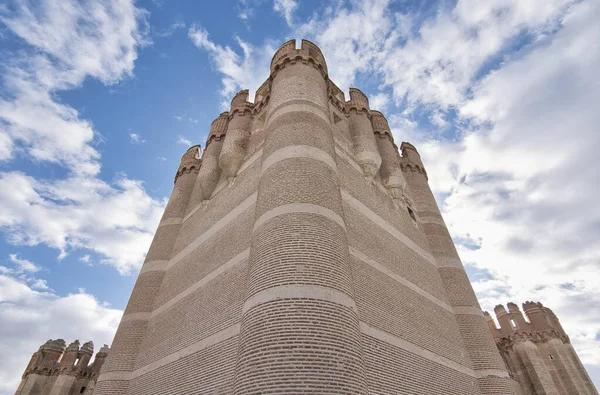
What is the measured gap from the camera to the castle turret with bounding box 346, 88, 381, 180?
1291 cm

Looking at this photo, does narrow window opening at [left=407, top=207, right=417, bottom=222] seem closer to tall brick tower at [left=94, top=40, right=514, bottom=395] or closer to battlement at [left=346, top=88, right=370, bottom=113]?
tall brick tower at [left=94, top=40, right=514, bottom=395]

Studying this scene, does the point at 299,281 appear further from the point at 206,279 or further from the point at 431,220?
the point at 431,220

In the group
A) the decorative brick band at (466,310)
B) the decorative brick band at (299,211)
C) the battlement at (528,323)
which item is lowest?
the decorative brick band at (299,211)

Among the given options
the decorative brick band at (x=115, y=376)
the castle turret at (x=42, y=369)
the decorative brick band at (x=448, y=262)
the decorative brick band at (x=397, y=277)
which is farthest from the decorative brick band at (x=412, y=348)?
the castle turret at (x=42, y=369)

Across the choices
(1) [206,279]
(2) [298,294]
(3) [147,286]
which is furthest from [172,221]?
(2) [298,294]

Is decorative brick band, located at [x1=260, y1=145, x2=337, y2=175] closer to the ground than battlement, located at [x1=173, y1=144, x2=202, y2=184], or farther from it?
closer to the ground

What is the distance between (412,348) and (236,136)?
10.2 metres

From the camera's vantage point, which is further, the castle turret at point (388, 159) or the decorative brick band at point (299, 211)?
the castle turret at point (388, 159)

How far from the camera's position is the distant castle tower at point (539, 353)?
19625mm

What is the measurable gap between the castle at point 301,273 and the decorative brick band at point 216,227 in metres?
0.06

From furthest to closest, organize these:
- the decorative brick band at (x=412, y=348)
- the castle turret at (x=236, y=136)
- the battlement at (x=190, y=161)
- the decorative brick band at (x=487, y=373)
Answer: the battlement at (x=190, y=161) → the castle turret at (x=236, y=136) → the decorative brick band at (x=487, y=373) → the decorative brick band at (x=412, y=348)

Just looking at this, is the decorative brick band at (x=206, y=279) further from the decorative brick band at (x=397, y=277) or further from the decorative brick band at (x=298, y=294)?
the decorative brick band at (x=397, y=277)

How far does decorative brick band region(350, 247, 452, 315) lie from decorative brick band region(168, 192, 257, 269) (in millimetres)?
3607

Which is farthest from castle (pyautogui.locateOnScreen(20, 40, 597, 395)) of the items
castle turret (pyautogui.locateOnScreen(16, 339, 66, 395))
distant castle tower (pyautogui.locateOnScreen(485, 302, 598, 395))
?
castle turret (pyautogui.locateOnScreen(16, 339, 66, 395))
